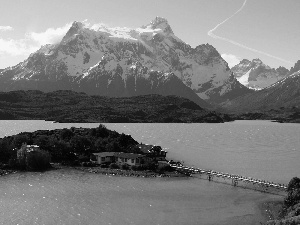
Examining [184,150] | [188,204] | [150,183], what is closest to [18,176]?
[150,183]

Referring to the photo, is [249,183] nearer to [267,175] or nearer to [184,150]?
[267,175]

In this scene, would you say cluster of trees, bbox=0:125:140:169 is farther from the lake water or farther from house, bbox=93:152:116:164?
the lake water

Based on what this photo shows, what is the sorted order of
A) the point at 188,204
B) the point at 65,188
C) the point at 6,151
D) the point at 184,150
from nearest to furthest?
1. the point at 188,204
2. the point at 65,188
3. the point at 6,151
4. the point at 184,150

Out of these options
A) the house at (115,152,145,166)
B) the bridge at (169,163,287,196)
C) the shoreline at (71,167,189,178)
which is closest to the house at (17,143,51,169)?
the shoreline at (71,167,189,178)

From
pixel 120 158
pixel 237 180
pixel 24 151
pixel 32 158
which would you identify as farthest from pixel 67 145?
pixel 237 180

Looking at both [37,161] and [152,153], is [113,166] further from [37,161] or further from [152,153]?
[37,161]

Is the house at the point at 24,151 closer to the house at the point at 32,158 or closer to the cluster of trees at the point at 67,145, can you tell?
the house at the point at 32,158
